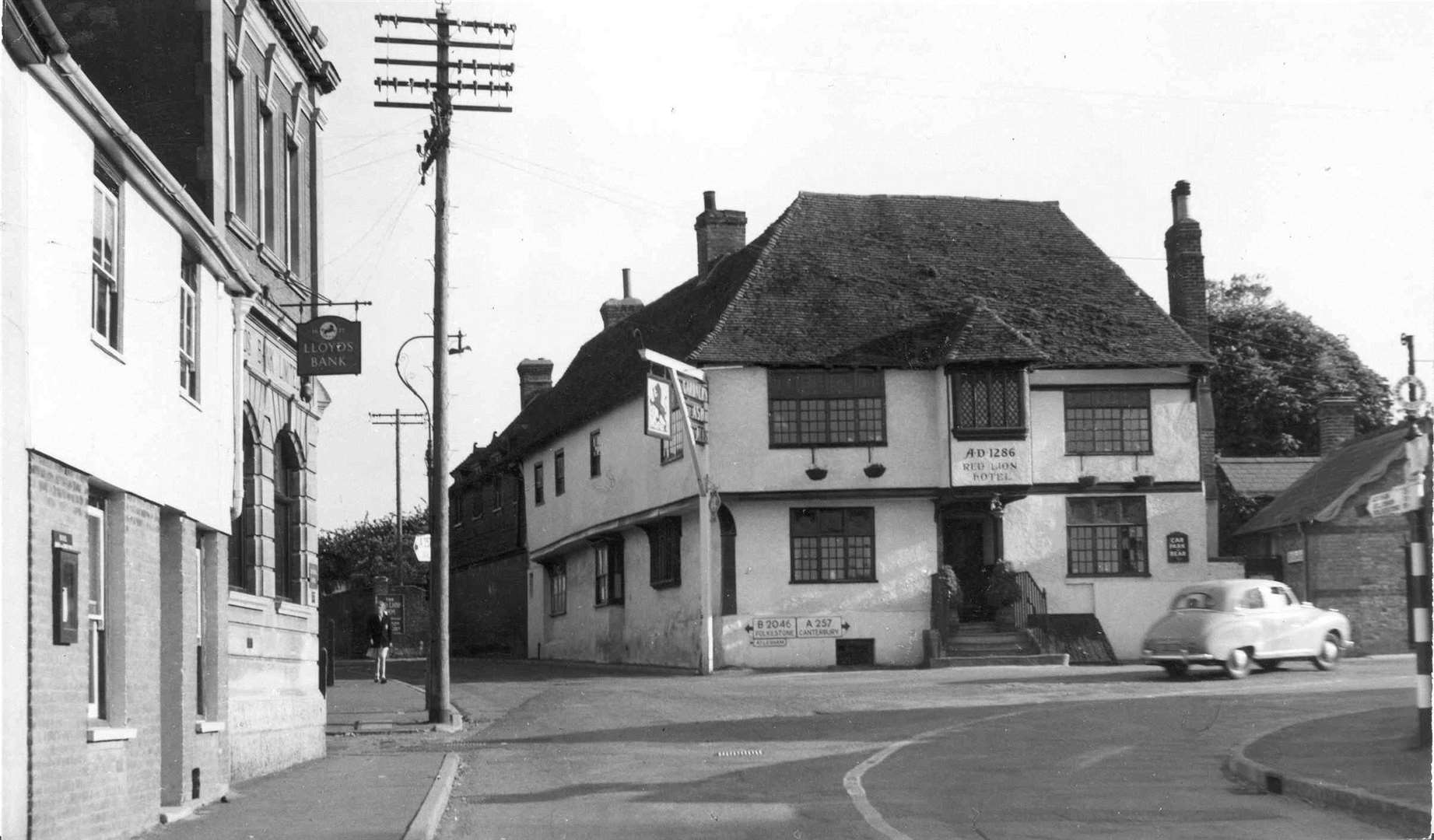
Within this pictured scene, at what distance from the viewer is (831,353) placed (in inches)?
1415

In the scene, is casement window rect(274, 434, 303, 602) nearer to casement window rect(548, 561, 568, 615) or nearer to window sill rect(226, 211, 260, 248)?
window sill rect(226, 211, 260, 248)

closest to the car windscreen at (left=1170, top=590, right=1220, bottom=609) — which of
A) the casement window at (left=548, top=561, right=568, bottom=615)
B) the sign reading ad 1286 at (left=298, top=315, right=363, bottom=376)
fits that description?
the sign reading ad 1286 at (left=298, top=315, right=363, bottom=376)

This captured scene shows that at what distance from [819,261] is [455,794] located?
2541 centimetres

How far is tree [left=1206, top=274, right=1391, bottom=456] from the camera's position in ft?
202

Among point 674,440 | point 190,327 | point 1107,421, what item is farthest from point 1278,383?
point 190,327

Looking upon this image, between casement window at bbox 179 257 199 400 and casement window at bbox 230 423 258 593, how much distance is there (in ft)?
9.29

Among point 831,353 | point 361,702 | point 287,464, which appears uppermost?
point 831,353

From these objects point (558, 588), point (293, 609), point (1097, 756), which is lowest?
point (1097, 756)

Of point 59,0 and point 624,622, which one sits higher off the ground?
point 59,0

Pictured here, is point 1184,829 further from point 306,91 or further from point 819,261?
point 819,261

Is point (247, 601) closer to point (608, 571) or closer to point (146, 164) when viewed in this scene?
point (146, 164)

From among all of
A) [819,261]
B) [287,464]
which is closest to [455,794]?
[287,464]

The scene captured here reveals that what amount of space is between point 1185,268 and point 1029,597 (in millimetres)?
11059

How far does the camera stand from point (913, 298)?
37969 millimetres
